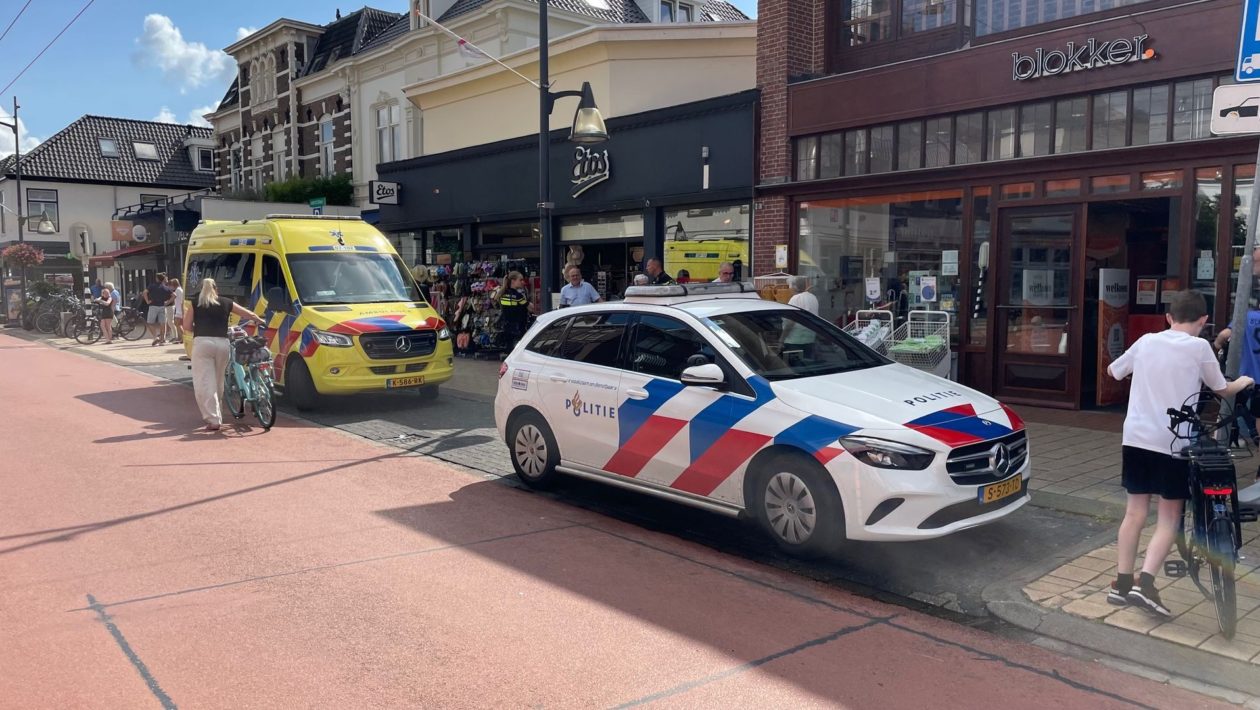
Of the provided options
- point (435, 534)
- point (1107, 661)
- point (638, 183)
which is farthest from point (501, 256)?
point (1107, 661)

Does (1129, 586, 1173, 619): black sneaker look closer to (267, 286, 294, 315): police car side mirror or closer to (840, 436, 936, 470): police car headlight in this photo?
(840, 436, 936, 470): police car headlight

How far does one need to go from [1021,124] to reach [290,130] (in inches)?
1181

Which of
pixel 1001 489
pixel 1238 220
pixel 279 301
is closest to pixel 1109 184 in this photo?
pixel 1238 220

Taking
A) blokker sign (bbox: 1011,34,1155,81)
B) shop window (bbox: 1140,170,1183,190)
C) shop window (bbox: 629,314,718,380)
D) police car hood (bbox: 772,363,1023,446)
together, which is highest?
blokker sign (bbox: 1011,34,1155,81)

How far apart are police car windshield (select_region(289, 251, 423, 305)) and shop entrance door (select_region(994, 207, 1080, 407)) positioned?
7766 mm

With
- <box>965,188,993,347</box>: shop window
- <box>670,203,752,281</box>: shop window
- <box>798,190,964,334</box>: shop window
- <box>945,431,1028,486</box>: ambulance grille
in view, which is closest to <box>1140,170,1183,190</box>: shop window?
<box>965,188,993,347</box>: shop window

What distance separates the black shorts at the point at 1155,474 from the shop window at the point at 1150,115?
6084 mm

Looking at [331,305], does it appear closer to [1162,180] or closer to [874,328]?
[874,328]

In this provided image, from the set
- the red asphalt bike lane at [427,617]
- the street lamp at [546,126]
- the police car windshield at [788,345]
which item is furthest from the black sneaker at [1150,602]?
the street lamp at [546,126]

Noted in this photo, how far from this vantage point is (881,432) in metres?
5.44

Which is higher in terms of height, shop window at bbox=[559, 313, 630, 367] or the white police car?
shop window at bbox=[559, 313, 630, 367]

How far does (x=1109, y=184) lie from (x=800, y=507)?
6.50m

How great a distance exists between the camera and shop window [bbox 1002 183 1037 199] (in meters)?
10.6

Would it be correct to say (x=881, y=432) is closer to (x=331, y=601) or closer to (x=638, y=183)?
(x=331, y=601)
